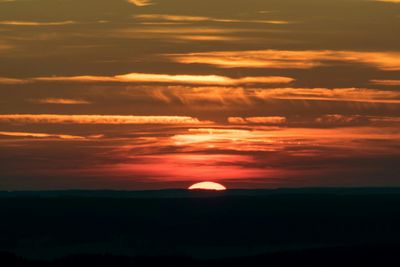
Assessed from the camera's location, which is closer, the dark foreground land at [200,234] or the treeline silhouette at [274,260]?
the treeline silhouette at [274,260]

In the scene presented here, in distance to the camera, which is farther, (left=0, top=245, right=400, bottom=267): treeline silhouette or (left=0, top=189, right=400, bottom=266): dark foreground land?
(left=0, top=189, right=400, bottom=266): dark foreground land

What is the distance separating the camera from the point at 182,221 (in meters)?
101

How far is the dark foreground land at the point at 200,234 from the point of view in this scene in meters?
59.8

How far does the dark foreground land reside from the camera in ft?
196

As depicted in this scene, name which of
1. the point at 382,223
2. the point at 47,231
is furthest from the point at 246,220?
the point at 47,231

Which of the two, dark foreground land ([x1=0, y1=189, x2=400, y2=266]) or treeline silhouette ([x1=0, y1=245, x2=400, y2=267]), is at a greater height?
dark foreground land ([x1=0, y1=189, x2=400, y2=266])

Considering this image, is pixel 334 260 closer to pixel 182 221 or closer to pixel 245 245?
pixel 245 245

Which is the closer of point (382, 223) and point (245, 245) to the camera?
point (245, 245)

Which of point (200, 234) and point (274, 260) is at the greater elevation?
point (200, 234)

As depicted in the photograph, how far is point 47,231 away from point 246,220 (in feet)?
61.7

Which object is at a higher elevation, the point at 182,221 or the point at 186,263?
the point at 182,221

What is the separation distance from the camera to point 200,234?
88000 millimetres

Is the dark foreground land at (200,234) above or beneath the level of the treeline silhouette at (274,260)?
above

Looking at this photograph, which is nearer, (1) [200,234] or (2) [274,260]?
(2) [274,260]
